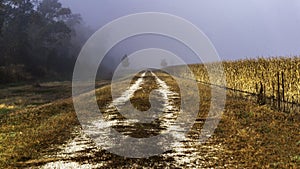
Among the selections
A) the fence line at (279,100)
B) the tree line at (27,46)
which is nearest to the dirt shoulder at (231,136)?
the fence line at (279,100)

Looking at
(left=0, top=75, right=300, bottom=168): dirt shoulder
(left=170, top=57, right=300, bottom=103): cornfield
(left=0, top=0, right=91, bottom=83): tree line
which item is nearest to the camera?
(left=0, top=75, right=300, bottom=168): dirt shoulder

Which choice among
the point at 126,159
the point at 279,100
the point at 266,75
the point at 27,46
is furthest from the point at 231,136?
the point at 27,46

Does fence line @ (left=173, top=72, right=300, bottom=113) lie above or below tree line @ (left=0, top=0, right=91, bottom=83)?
below

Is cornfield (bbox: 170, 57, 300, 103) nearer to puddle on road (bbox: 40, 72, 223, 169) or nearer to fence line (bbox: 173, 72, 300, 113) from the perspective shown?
fence line (bbox: 173, 72, 300, 113)

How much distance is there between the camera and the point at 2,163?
11.8m

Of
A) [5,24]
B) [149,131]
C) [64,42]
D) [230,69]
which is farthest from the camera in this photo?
[64,42]

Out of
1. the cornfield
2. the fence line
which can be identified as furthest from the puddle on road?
the cornfield

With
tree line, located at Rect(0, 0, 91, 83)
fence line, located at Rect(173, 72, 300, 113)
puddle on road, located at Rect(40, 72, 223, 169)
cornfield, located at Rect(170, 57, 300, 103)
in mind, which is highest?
tree line, located at Rect(0, 0, 91, 83)

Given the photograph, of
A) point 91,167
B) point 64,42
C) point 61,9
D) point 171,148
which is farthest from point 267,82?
point 61,9

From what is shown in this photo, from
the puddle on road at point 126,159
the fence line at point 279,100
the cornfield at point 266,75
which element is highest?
the cornfield at point 266,75

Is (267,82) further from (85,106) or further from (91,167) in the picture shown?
(91,167)

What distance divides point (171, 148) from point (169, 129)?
12.6 ft

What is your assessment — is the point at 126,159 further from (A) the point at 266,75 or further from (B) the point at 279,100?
(A) the point at 266,75

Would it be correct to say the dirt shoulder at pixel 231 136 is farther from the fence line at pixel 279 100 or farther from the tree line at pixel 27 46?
the tree line at pixel 27 46
